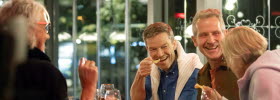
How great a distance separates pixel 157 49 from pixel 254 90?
3.88ft

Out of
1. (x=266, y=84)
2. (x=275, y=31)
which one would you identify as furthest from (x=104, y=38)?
(x=266, y=84)

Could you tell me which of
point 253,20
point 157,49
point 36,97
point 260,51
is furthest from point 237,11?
point 36,97

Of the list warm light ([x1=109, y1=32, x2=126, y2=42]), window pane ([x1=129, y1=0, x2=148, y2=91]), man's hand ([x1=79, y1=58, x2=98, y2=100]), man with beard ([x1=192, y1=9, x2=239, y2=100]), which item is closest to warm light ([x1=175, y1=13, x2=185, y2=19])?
window pane ([x1=129, y1=0, x2=148, y2=91])

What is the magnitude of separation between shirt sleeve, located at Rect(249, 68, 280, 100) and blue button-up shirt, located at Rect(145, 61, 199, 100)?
107cm

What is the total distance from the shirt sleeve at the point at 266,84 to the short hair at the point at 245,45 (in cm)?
16

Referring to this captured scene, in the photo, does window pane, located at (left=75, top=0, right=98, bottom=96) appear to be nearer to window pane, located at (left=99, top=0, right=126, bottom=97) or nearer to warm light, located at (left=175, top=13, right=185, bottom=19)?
window pane, located at (left=99, top=0, right=126, bottom=97)

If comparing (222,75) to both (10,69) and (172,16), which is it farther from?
(172,16)

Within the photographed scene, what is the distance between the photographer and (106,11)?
29.8ft

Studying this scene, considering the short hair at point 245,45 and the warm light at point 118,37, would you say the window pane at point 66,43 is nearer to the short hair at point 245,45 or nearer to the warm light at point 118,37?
the warm light at point 118,37

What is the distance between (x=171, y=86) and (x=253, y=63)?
1121 mm

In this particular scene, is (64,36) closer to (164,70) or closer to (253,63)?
(164,70)

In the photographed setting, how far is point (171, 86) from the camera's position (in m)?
2.51

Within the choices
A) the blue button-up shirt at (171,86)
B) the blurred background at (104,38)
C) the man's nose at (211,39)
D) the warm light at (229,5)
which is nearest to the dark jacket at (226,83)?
the man's nose at (211,39)

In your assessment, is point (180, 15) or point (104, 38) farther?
point (104, 38)
